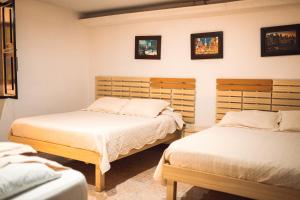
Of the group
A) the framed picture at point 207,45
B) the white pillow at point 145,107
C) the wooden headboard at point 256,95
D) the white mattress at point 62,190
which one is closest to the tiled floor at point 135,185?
the white pillow at point 145,107

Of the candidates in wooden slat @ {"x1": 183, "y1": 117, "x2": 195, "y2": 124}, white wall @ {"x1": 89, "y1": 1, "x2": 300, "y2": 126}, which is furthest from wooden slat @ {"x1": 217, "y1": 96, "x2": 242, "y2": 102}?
wooden slat @ {"x1": 183, "y1": 117, "x2": 195, "y2": 124}

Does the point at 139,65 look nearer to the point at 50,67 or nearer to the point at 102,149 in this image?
the point at 50,67

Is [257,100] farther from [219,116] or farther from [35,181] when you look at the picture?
[35,181]

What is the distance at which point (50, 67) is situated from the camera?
465 centimetres

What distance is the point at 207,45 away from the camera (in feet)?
13.7

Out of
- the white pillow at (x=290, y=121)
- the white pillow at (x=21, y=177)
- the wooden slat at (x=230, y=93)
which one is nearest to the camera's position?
the white pillow at (x=21, y=177)

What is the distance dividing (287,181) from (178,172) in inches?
34.2

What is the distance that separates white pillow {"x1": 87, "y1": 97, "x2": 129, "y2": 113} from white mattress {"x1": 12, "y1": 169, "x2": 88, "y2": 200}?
8.68 ft

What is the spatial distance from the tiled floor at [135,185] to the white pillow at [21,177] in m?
1.33

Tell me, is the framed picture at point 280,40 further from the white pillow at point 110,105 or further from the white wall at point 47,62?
the white wall at point 47,62

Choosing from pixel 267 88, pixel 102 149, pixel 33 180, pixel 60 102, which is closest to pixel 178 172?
pixel 102 149

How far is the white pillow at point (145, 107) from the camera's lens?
414 cm

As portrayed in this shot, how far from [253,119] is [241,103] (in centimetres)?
51

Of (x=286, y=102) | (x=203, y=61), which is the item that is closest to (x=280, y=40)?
(x=286, y=102)
